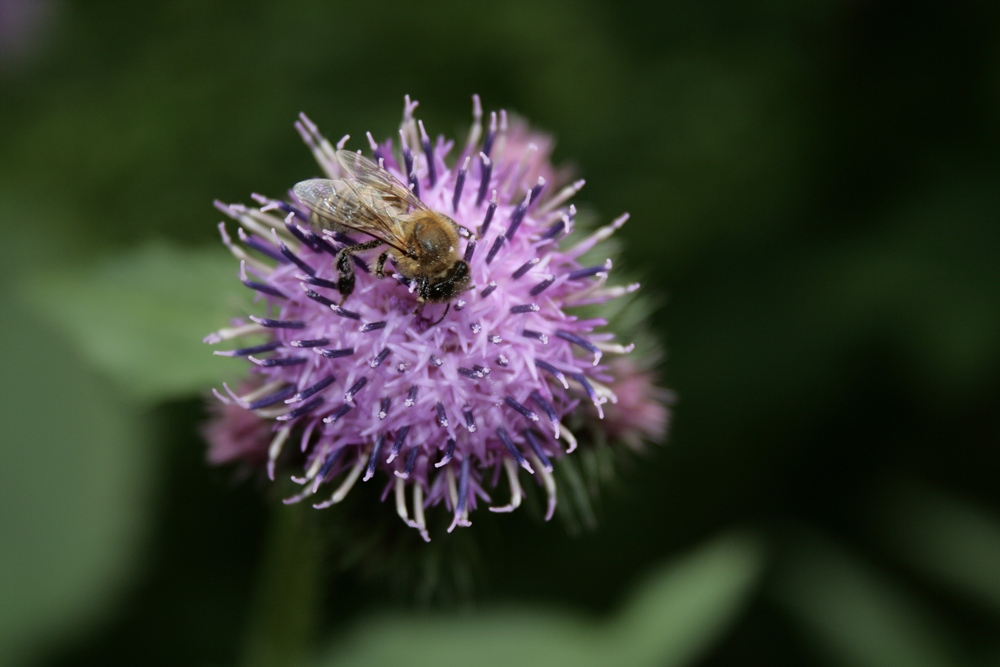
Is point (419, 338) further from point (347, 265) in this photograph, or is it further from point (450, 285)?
point (347, 265)

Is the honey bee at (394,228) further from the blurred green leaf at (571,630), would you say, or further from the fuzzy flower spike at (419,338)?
the blurred green leaf at (571,630)

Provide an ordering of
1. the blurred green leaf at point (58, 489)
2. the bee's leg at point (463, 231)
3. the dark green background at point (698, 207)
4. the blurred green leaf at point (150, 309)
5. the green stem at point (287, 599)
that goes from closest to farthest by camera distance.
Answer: the bee's leg at point (463, 231), the blurred green leaf at point (150, 309), the green stem at point (287, 599), the blurred green leaf at point (58, 489), the dark green background at point (698, 207)

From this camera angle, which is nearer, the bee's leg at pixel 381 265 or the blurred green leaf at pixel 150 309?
the bee's leg at pixel 381 265

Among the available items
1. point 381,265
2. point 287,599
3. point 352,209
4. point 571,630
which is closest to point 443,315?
point 381,265

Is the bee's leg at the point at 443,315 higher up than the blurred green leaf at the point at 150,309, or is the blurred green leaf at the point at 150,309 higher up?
the blurred green leaf at the point at 150,309

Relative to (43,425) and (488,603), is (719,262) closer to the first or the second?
(488,603)

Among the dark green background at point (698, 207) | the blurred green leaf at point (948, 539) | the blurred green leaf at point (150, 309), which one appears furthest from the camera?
the dark green background at point (698, 207)

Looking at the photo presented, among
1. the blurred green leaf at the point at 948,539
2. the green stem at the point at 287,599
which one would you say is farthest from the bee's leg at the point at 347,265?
the blurred green leaf at the point at 948,539

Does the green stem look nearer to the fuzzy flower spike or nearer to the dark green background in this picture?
the fuzzy flower spike

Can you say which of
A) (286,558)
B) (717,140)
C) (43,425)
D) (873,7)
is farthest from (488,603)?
(873,7)
